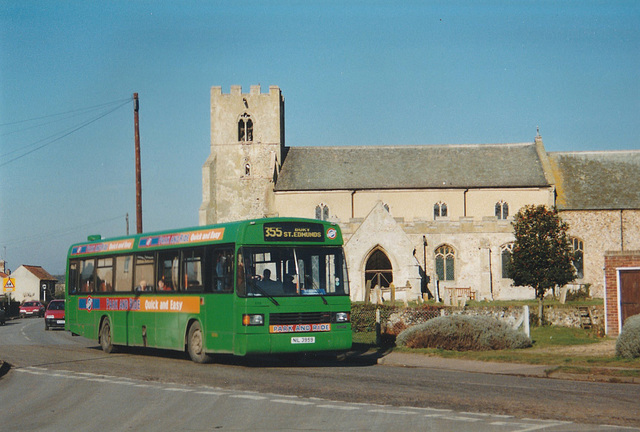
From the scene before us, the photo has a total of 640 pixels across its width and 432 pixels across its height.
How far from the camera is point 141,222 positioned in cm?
3133

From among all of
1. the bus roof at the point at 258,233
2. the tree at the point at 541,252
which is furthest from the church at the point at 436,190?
the bus roof at the point at 258,233

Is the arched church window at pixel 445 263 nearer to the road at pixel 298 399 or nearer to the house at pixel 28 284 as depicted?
the road at pixel 298 399

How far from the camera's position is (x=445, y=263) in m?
52.7

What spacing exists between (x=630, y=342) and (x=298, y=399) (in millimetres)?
8359

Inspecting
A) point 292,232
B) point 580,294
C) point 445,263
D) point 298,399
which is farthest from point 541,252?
point 298,399

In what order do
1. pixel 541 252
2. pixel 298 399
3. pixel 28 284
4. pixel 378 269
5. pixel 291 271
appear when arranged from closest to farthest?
1. pixel 298 399
2. pixel 291 271
3. pixel 541 252
4. pixel 378 269
5. pixel 28 284

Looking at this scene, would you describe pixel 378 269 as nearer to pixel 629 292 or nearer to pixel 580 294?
pixel 580 294

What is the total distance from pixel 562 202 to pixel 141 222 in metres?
37.4

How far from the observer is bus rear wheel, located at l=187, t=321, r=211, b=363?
18344 millimetres

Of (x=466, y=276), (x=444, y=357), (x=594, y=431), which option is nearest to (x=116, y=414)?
(x=594, y=431)

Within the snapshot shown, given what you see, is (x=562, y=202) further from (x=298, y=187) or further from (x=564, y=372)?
(x=564, y=372)

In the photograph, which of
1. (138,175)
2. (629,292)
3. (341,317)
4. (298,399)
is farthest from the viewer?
(138,175)

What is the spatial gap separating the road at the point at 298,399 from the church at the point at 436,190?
1379 inches

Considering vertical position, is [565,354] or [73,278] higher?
[73,278]
